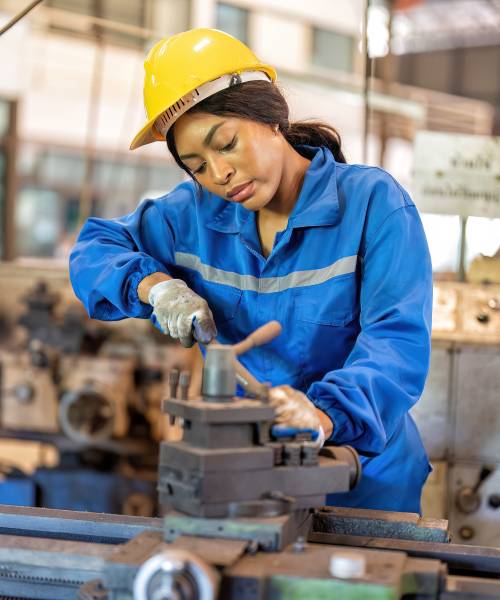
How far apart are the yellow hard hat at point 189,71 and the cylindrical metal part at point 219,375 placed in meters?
0.51

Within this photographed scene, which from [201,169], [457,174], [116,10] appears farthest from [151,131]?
[116,10]

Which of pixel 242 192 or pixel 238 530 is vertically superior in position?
pixel 242 192

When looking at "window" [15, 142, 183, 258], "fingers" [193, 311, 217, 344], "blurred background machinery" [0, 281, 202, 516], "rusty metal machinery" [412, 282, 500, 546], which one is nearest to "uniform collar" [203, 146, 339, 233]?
"fingers" [193, 311, 217, 344]

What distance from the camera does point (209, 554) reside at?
936 millimetres

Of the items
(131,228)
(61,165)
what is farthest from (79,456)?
(61,165)

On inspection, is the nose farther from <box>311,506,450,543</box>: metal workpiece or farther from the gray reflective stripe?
<box>311,506,450,543</box>: metal workpiece

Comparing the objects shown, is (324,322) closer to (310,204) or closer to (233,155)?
(310,204)

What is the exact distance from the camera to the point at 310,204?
57.9 inches

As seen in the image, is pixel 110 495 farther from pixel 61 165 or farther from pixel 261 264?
pixel 61 165

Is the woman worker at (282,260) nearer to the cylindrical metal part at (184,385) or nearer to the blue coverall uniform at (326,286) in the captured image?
the blue coverall uniform at (326,286)

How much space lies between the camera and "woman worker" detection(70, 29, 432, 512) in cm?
132

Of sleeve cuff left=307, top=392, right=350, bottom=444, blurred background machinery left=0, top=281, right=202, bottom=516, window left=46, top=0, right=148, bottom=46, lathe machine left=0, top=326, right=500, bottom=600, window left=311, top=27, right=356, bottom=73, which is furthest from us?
window left=311, top=27, right=356, bottom=73

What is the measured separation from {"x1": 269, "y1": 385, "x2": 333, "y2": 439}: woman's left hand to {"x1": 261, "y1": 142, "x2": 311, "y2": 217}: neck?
0.53 m

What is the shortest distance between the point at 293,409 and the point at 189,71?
60 cm
